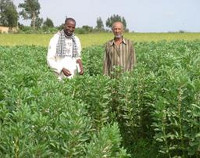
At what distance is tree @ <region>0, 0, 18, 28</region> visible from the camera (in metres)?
102

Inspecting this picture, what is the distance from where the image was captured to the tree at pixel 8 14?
336 ft

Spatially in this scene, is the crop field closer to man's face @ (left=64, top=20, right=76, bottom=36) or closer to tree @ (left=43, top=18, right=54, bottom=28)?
man's face @ (left=64, top=20, right=76, bottom=36)

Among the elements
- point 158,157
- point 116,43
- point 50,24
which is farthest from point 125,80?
point 50,24

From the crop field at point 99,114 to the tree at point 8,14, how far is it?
97.7 metres

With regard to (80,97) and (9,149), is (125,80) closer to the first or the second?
(80,97)

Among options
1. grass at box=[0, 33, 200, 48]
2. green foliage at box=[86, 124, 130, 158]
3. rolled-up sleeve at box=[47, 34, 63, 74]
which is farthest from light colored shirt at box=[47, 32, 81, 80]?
grass at box=[0, 33, 200, 48]

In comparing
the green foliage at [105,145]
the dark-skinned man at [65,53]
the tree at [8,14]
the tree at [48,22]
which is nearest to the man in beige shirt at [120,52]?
the dark-skinned man at [65,53]

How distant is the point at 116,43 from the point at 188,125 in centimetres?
319

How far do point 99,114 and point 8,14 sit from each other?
3955 inches

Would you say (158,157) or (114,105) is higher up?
(114,105)

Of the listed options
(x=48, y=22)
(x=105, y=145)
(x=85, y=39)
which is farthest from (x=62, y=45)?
(x=48, y=22)

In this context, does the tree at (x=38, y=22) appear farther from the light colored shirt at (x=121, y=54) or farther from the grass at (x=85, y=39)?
the light colored shirt at (x=121, y=54)

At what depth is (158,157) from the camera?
627cm

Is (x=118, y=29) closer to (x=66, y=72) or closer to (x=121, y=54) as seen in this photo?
(x=121, y=54)
